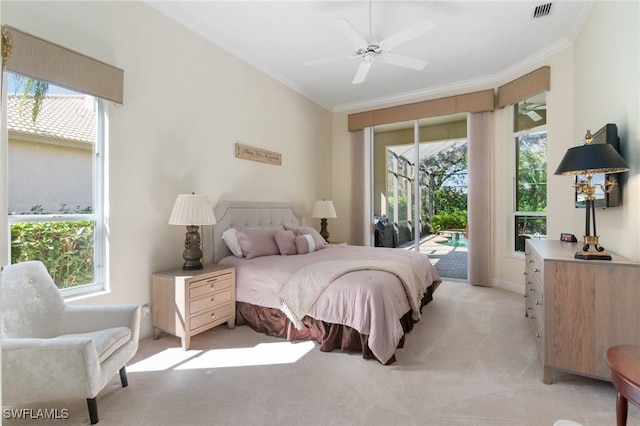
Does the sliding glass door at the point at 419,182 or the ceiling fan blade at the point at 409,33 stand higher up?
the ceiling fan blade at the point at 409,33

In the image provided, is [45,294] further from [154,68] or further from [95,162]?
[154,68]

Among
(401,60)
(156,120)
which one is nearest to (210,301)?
(156,120)

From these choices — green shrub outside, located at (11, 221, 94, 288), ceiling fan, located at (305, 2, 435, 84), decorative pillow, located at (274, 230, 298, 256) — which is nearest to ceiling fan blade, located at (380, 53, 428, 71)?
ceiling fan, located at (305, 2, 435, 84)

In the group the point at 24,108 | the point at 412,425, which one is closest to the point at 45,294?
the point at 24,108

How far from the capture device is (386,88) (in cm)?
519

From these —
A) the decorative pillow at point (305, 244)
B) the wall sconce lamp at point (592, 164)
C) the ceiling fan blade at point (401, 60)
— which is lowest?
the decorative pillow at point (305, 244)

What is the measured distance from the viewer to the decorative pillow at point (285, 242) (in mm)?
3773

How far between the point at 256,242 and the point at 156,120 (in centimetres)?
153

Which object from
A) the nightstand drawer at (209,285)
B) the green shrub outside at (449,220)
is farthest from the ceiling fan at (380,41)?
the green shrub outside at (449,220)

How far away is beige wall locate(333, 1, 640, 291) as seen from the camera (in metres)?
2.33

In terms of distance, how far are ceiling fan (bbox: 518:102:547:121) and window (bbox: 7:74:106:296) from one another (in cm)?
488

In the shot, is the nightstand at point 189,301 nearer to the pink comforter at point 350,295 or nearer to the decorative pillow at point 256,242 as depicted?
the pink comforter at point 350,295

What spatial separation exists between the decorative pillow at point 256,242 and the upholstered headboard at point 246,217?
23 cm

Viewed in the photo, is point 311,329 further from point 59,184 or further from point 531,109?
point 531,109
